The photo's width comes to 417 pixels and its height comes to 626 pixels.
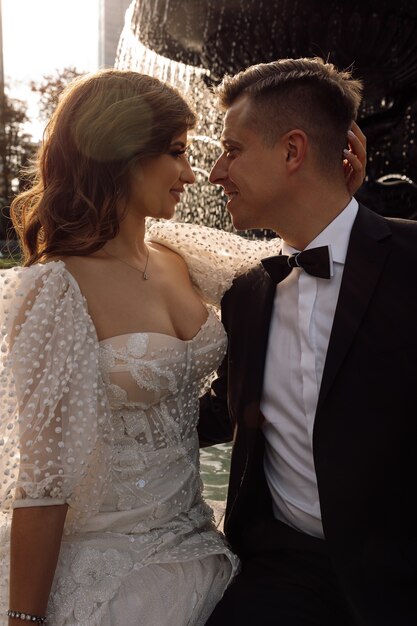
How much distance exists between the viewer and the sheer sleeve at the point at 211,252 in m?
2.49

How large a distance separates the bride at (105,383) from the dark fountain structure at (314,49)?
98.4 inches

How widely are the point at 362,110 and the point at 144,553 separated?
13.6 ft

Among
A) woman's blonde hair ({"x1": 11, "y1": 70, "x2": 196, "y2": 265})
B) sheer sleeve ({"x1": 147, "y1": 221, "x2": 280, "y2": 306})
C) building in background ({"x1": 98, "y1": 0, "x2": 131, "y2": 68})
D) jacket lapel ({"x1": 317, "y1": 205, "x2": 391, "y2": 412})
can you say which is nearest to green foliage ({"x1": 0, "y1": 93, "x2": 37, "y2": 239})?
sheer sleeve ({"x1": 147, "y1": 221, "x2": 280, "y2": 306})

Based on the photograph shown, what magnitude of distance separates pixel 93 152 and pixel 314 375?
3.14 feet

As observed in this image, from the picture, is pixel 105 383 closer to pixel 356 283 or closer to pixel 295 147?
pixel 356 283

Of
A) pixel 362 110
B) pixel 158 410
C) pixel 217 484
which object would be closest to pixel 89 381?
pixel 158 410

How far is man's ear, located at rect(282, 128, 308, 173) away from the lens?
225cm

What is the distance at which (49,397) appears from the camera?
1.90m

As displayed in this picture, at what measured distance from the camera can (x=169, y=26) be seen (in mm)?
4641

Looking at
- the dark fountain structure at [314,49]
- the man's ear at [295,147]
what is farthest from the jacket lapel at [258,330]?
the dark fountain structure at [314,49]

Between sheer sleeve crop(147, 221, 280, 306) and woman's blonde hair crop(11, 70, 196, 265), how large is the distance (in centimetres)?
44

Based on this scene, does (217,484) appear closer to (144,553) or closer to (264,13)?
(144,553)

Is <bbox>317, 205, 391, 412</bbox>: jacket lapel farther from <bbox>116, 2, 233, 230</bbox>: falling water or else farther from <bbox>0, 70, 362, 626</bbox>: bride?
<bbox>116, 2, 233, 230</bbox>: falling water

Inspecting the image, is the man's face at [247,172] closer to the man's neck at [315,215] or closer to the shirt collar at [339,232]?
the man's neck at [315,215]
